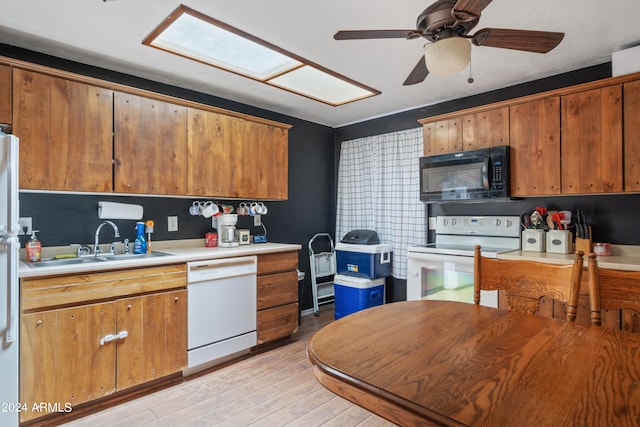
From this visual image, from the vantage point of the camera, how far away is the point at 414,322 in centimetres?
129

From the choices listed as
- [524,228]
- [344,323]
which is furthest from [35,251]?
[524,228]

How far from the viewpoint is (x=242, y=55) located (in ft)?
8.11

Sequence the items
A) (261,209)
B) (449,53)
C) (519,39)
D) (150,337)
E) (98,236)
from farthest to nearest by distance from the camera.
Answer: (261,209)
(98,236)
(150,337)
(519,39)
(449,53)

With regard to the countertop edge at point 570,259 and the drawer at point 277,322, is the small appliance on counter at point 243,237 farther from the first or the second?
the countertop edge at point 570,259

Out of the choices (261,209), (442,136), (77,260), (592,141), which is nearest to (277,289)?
(261,209)

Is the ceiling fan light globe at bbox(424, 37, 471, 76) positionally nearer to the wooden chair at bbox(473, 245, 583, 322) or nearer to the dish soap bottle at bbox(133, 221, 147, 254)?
the wooden chair at bbox(473, 245, 583, 322)

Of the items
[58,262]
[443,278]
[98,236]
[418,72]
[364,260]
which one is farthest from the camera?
[364,260]

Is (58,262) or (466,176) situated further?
(466,176)

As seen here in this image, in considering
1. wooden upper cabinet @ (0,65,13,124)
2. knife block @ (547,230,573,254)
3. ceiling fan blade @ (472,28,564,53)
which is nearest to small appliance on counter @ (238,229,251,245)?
wooden upper cabinet @ (0,65,13,124)

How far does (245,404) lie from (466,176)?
8.25 ft

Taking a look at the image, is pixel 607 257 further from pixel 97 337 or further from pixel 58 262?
pixel 58 262

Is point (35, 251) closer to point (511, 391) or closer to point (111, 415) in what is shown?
point (111, 415)

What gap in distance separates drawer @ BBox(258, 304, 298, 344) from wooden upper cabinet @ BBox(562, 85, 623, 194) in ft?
8.24

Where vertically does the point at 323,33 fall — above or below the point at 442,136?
above
